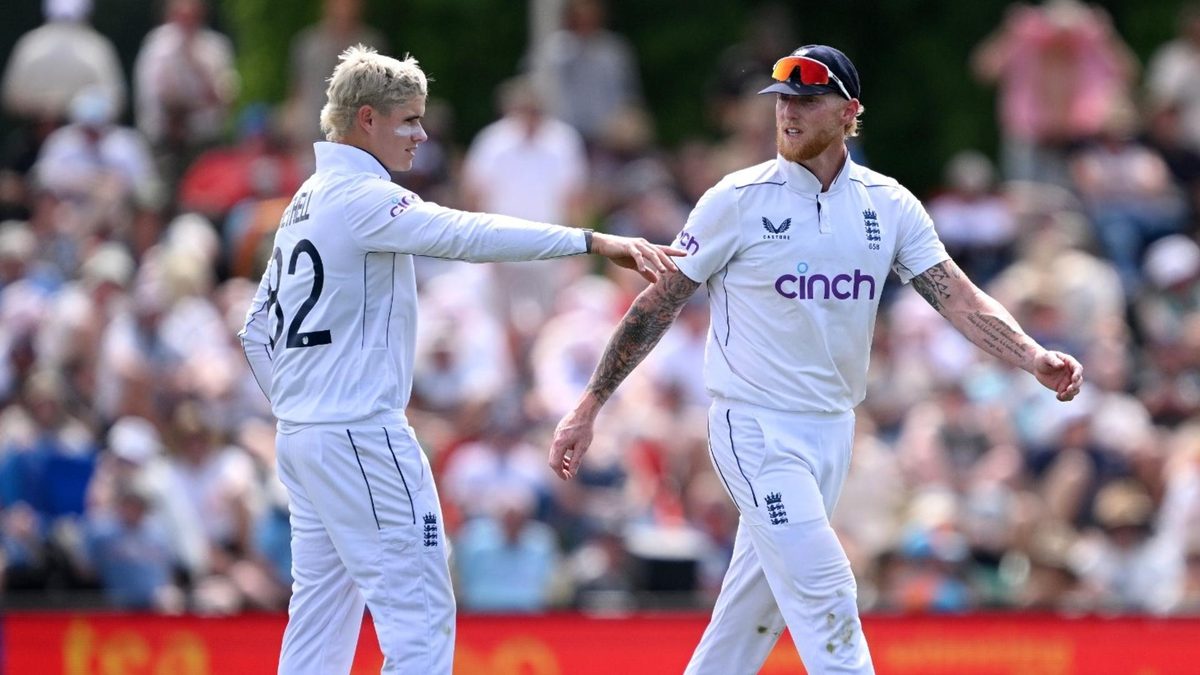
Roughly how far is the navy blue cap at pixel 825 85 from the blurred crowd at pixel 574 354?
17.3 feet

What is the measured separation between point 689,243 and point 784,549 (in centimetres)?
115

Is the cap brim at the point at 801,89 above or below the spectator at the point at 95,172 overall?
above

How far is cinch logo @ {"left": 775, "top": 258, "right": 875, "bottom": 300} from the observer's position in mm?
7395

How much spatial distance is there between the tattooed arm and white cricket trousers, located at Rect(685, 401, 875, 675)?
0.37 metres

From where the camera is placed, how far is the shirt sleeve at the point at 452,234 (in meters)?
7.02

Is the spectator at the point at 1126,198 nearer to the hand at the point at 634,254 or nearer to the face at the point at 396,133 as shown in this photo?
the hand at the point at 634,254

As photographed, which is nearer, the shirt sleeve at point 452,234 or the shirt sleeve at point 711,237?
the shirt sleeve at point 452,234

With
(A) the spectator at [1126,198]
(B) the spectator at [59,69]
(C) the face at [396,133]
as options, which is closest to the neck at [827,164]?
(C) the face at [396,133]

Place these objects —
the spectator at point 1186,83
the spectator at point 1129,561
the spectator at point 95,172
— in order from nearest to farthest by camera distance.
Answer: the spectator at point 1129,561 → the spectator at point 95,172 → the spectator at point 1186,83

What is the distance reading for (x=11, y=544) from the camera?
41.0 feet

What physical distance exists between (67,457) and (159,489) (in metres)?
0.71

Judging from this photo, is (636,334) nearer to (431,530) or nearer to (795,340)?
(795,340)

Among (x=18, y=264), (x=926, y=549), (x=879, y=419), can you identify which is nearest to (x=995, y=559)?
(x=926, y=549)

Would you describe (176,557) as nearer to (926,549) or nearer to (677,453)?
(677,453)
